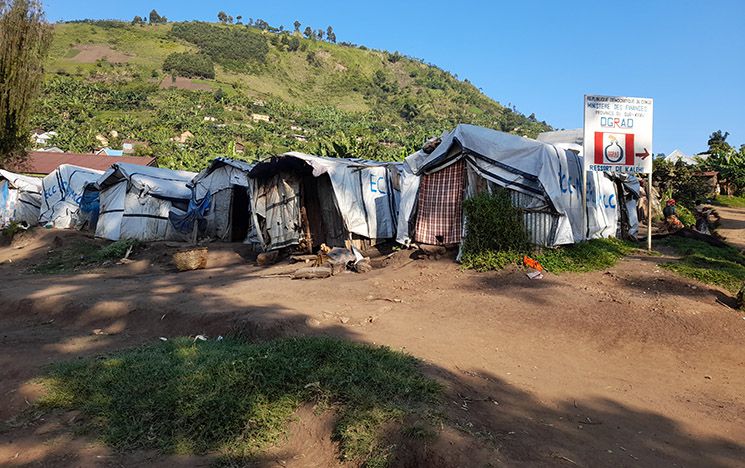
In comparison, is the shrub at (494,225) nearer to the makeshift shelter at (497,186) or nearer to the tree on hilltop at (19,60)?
the makeshift shelter at (497,186)

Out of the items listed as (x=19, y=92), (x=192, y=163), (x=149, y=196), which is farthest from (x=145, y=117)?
(x=149, y=196)

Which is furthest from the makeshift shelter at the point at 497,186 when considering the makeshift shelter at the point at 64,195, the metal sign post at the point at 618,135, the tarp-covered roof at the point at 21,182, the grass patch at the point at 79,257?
the tarp-covered roof at the point at 21,182

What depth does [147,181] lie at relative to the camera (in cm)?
1509

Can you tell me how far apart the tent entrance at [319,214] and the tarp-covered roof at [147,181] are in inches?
208

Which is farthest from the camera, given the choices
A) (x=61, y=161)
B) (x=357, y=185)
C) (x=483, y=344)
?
(x=61, y=161)

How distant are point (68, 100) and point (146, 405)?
76118mm

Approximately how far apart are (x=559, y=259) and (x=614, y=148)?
2785 mm

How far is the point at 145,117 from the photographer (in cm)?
6650

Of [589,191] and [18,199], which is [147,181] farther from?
[589,191]

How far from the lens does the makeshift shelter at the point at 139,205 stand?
14977mm

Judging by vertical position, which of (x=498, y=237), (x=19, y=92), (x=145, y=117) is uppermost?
(x=145, y=117)

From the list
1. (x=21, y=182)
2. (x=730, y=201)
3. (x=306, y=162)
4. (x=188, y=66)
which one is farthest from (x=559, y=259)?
(x=188, y=66)

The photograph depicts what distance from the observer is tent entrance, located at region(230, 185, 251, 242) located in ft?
48.6

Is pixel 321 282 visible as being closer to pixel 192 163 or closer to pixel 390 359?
pixel 390 359
